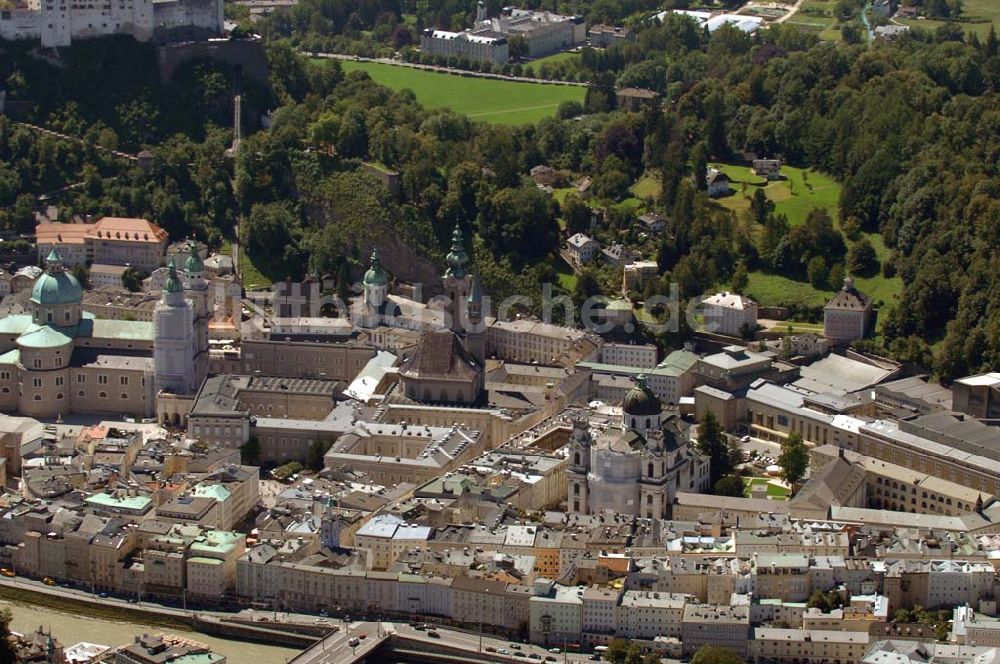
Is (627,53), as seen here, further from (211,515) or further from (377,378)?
(211,515)

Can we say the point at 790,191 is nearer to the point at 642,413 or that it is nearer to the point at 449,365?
the point at 449,365

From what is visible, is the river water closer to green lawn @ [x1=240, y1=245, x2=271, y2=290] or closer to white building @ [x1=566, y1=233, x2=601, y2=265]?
green lawn @ [x1=240, y1=245, x2=271, y2=290]

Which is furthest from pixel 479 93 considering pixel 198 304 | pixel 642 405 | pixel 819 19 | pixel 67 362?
pixel 642 405

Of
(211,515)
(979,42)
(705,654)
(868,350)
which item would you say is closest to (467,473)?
(211,515)

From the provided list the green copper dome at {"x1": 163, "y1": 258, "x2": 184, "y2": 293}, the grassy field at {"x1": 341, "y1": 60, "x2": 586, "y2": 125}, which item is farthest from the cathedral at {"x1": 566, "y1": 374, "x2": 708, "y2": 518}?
the grassy field at {"x1": 341, "y1": 60, "x2": 586, "y2": 125}

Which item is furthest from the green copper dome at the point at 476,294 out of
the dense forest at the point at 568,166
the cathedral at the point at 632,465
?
the cathedral at the point at 632,465
